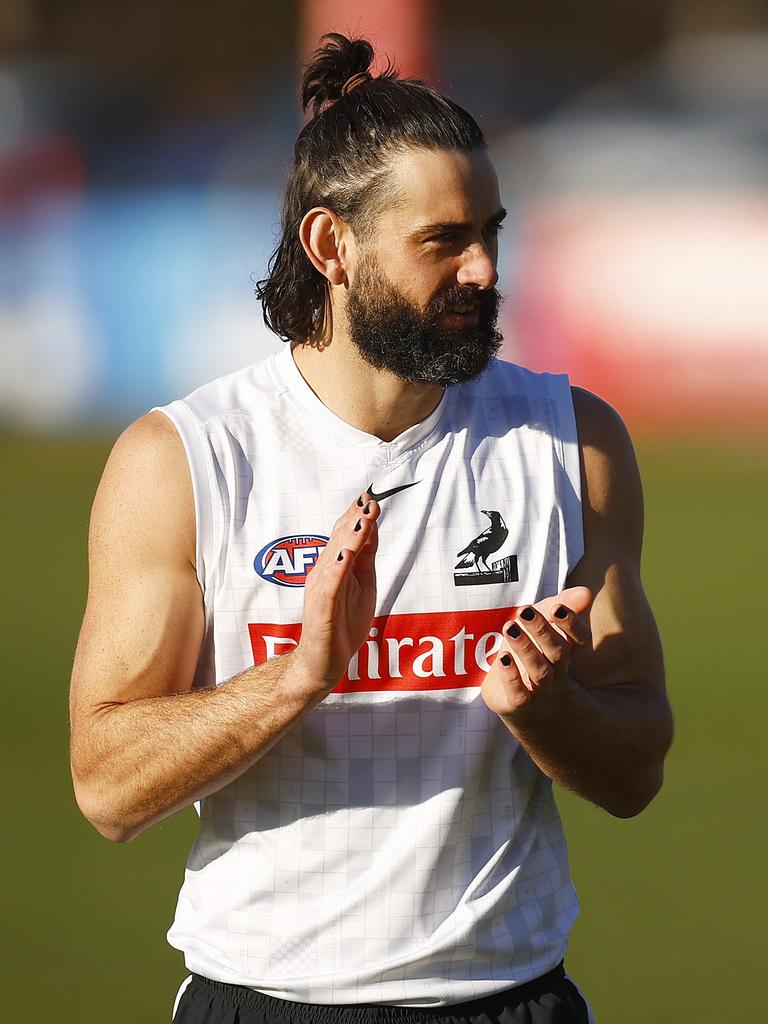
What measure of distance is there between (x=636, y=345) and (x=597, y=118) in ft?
22.0

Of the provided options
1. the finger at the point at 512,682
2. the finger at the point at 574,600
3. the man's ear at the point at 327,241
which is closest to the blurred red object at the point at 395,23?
the man's ear at the point at 327,241

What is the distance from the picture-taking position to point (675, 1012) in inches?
174

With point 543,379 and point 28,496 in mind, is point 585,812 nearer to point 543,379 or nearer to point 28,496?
point 543,379

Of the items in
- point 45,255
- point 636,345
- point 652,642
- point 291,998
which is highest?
point 45,255

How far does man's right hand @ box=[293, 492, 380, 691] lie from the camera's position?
2143 mm

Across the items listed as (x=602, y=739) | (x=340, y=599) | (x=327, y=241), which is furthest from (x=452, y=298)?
(x=602, y=739)

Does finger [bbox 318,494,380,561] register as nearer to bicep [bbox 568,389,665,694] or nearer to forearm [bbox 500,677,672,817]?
forearm [bbox 500,677,672,817]

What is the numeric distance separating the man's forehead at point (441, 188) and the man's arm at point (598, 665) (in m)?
0.42

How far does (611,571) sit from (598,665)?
171 mm

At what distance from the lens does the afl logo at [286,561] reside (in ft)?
7.85

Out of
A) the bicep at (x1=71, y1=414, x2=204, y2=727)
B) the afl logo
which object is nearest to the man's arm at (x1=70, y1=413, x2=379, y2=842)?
the bicep at (x1=71, y1=414, x2=204, y2=727)

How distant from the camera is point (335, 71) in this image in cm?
283

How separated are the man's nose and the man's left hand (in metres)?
0.61

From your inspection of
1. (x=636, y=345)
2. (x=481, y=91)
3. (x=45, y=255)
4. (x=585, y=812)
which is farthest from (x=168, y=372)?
(x=585, y=812)
